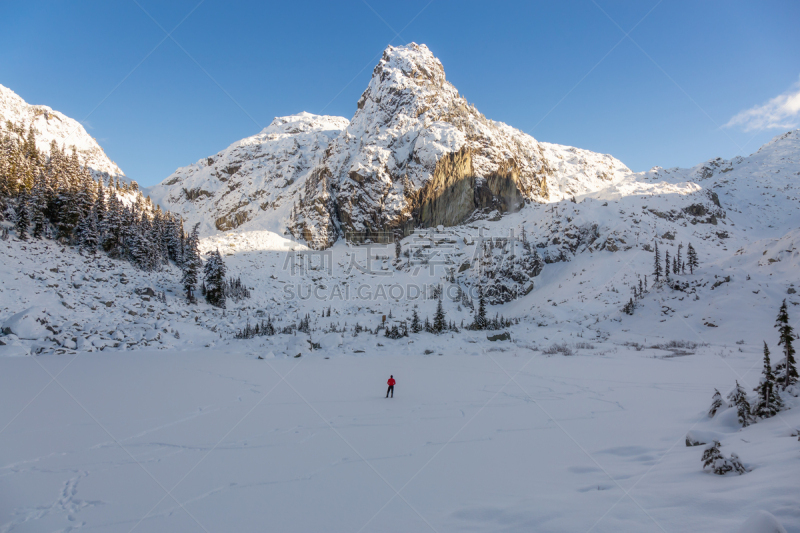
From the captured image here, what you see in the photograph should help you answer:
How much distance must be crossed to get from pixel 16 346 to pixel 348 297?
140 ft

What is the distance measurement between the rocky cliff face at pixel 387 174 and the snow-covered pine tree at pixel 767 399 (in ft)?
275

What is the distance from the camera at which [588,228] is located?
6606cm

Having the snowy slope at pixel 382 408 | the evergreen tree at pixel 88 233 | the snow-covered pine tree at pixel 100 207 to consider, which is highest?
the snow-covered pine tree at pixel 100 207

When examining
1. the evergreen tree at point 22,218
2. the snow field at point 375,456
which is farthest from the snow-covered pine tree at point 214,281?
the snow field at point 375,456

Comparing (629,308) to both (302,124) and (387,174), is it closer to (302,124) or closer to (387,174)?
(387,174)

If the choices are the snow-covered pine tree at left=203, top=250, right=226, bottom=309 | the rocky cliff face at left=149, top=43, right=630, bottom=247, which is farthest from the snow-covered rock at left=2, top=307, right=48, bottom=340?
the rocky cliff face at left=149, top=43, right=630, bottom=247

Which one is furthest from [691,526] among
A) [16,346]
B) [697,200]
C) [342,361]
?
[697,200]

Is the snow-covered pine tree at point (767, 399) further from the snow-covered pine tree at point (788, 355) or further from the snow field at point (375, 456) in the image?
the snow-covered pine tree at point (788, 355)

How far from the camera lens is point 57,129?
9531 cm

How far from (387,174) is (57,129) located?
97240mm

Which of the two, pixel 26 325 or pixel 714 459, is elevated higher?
pixel 714 459

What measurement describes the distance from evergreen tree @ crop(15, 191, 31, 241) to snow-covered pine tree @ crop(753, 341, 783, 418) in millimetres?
49312

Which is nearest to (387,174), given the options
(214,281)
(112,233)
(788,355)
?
(214,281)

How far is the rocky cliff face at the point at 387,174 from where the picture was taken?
9019 cm
